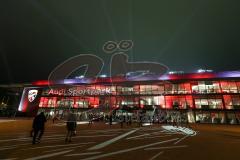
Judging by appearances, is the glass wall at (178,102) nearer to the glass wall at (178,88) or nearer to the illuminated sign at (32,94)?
the glass wall at (178,88)

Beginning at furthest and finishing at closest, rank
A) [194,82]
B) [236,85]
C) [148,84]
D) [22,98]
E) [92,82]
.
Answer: [22,98] < [92,82] < [148,84] < [194,82] < [236,85]

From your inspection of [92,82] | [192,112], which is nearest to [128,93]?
[92,82]

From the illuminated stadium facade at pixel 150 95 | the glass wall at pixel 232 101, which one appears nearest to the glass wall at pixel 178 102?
the illuminated stadium facade at pixel 150 95

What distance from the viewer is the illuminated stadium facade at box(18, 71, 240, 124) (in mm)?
29312

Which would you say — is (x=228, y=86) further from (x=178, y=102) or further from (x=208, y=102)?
(x=178, y=102)

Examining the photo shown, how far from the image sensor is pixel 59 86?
38.8 m

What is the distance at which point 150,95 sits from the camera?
33.3m

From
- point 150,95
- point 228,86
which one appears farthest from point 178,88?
point 228,86

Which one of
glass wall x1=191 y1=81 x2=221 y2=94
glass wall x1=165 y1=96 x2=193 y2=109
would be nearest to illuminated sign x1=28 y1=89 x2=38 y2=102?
glass wall x1=165 y1=96 x2=193 y2=109

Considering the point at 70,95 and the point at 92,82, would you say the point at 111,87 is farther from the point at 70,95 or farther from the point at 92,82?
the point at 70,95

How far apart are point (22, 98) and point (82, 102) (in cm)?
1667

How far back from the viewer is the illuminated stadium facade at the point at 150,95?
1154 inches

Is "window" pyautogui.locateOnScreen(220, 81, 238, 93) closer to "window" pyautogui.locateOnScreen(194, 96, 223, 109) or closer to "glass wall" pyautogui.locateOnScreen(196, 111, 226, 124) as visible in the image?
"window" pyautogui.locateOnScreen(194, 96, 223, 109)

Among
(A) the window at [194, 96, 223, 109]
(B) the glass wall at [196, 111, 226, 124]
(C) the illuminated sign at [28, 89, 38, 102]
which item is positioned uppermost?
(C) the illuminated sign at [28, 89, 38, 102]
